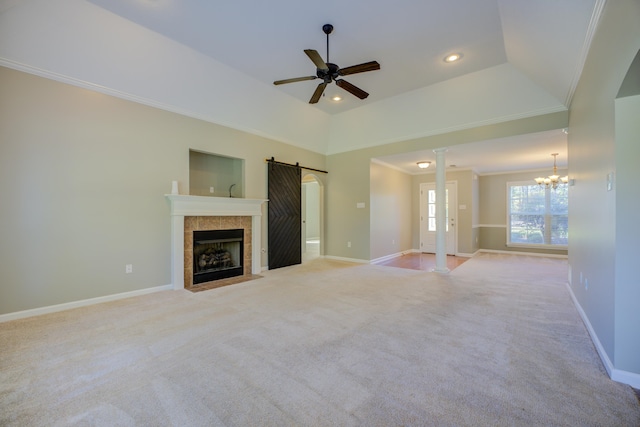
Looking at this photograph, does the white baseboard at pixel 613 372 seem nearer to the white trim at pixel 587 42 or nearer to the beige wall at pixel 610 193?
the beige wall at pixel 610 193

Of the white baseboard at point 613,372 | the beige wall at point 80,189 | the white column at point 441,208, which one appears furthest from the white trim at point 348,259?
the white baseboard at point 613,372

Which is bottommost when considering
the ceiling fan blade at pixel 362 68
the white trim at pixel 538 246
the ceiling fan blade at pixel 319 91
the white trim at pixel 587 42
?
the white trim at pixel 538 246

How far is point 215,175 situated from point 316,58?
3.24 meters

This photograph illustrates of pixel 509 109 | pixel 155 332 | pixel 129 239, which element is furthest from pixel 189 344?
pixel 509 109

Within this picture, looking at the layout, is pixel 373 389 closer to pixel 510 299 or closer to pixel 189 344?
pixel 189 344

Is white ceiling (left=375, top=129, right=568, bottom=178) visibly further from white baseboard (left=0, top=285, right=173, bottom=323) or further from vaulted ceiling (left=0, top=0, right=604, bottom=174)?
white baseboard (left=0, top=285, right=173, bottom=323)

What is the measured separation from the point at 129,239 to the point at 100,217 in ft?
1.49

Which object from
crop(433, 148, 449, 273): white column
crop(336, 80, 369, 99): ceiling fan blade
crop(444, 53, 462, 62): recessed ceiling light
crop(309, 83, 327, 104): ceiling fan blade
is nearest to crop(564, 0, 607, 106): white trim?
crop(444, 53, 462, 62): recessed ceiling light

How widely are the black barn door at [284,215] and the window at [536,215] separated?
652 centimetres

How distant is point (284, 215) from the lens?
5.98 m

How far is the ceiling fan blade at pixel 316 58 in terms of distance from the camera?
283 cm

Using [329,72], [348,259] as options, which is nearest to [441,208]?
[348,259]

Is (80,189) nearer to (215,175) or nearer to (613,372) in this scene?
(215,175)

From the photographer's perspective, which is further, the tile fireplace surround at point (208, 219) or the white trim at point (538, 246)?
the white trim at point (538, 246)
